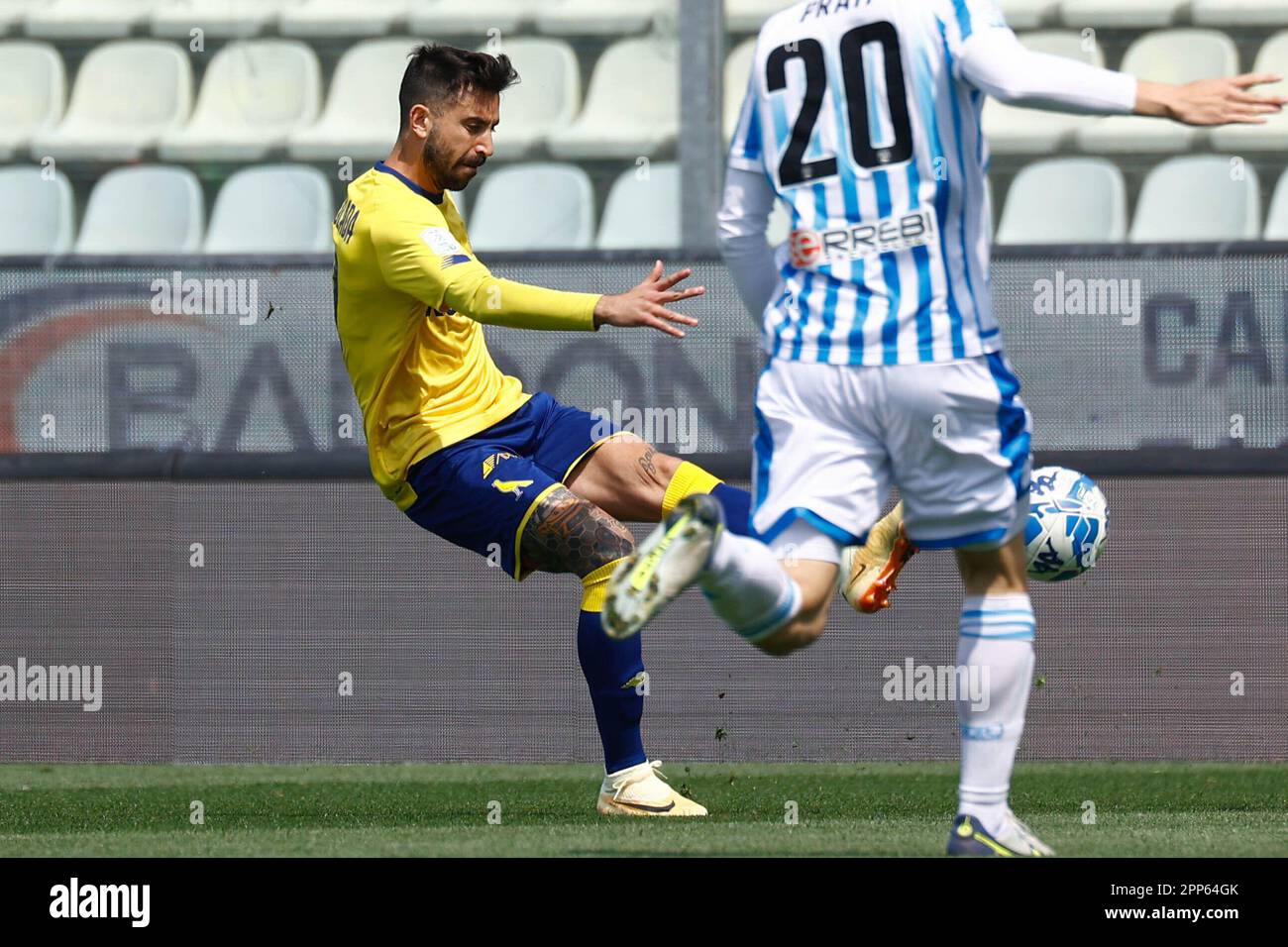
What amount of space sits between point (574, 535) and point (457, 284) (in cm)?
71

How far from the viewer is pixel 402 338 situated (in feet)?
16.8

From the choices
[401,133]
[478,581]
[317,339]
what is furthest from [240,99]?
[401,133]

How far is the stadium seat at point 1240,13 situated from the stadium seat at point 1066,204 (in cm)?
102

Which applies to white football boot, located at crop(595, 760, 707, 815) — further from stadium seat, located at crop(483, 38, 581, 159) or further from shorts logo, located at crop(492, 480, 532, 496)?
stadium seat, located at crop(483, 38, 581, 159)

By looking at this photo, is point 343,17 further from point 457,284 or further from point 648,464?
point 457,284

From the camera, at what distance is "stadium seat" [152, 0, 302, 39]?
9.11 meters

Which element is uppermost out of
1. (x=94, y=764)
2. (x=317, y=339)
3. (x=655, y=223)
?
(x=655, y=223)

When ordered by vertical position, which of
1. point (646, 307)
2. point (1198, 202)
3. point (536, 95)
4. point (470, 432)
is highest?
point (536, 95)

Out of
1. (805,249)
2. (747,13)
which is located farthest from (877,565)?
Answer: (747,13)

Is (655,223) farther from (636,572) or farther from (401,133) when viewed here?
(636,572)

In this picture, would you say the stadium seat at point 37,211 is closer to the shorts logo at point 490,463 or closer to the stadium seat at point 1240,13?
Result: the shorts logo at point 490,463

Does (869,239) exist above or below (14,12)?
below
